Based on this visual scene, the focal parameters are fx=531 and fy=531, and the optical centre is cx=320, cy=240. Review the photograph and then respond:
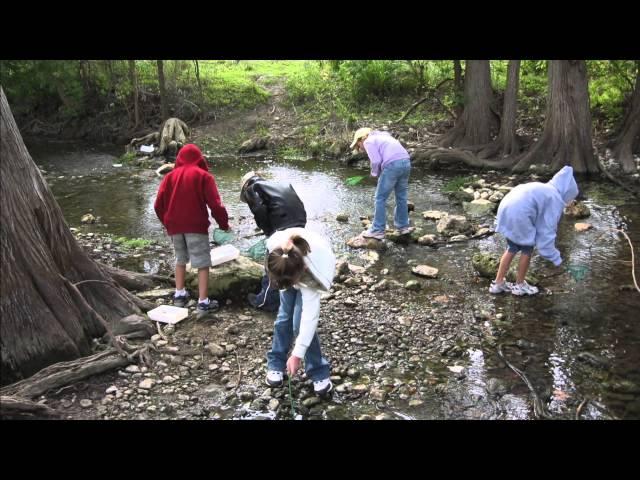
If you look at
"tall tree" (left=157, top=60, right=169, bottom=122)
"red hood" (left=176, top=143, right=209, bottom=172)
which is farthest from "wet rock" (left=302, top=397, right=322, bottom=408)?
"tall tree" (left=157, top=60, right=169, bottom=122)

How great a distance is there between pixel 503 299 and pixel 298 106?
457 inches

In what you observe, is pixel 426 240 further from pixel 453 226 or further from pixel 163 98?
pixel 163 98

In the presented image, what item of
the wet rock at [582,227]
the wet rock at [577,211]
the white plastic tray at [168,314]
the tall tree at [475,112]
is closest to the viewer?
the white plastic tray at [168,314]

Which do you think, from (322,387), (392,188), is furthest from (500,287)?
(322,387)

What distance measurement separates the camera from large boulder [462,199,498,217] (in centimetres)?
825

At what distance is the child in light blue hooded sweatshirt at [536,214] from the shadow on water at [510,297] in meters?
0.58

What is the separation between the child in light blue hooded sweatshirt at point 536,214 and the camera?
526cm

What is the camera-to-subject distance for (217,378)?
13.7ft

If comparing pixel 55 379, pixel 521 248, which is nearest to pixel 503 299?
pixel 521 248

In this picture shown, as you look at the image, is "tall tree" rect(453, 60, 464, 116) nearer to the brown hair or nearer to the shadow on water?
the shadow on water

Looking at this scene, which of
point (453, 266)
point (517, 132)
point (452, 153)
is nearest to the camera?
point (453, 266)

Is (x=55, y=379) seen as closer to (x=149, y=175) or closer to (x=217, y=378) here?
(x=217, y=378)

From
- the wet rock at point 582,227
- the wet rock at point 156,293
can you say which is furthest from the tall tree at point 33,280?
the wet rock at point 582,227

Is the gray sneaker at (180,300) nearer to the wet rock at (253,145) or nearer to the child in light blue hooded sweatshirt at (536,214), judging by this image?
the child in light blue hooded sweatshirt at (536,214)
